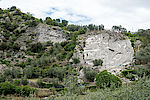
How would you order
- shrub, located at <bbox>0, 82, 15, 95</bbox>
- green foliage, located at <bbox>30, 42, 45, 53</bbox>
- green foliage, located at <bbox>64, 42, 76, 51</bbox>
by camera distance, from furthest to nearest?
green foliage, located at <bbox>30, 42, 45, 53</bbox> < green foliage, located at <bbox>64, 42, 76, 51</bbox> < shrub, located at <bbox>0, 82, 15, 95</bbox>

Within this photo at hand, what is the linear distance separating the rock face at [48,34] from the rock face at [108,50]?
13.7m

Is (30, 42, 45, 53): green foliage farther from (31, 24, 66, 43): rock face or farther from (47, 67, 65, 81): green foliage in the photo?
(47, 67, 65, 81): green foliage

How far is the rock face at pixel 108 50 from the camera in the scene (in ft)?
143

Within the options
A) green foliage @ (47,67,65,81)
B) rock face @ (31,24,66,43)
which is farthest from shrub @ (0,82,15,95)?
rock face @ (31,24,66,43)

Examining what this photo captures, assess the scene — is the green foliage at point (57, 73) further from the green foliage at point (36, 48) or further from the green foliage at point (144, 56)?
the green foliage at point (144, 56)

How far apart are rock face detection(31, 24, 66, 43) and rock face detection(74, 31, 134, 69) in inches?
541

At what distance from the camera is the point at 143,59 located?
3691 centimetres

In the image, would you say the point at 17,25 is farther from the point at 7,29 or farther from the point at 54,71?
the point at 54,71

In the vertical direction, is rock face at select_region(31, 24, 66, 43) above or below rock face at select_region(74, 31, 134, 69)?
above

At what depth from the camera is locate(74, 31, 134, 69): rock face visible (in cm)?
4349

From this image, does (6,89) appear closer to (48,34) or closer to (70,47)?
(70,47)

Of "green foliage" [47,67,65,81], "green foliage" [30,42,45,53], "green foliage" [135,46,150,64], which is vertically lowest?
"green foliage" [47,67,65,81]

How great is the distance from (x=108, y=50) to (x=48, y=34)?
28.7m

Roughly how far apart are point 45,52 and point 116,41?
88.0ft
